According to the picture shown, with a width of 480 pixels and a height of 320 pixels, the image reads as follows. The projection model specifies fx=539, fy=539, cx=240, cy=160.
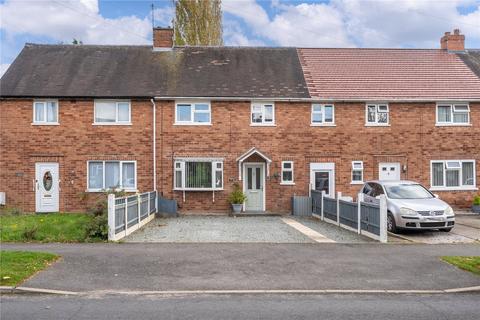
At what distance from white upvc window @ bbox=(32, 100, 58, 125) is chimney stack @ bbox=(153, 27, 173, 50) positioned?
21.2 ft

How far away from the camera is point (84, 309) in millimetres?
7551

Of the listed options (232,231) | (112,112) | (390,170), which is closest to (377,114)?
(390,170)

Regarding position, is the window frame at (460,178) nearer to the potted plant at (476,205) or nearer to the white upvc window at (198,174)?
the potted plant at (476,205)

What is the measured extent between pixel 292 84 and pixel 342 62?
4.07 m

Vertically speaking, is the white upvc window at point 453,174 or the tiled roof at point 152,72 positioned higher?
the tiled roof at point 152,72

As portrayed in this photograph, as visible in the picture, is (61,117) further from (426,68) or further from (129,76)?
(426,68)

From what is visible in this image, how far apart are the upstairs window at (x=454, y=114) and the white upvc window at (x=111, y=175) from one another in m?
14.1

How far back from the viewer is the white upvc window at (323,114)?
2433cm

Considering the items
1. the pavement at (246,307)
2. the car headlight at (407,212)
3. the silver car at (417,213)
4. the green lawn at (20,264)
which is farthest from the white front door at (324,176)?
the pavement at (246,307)

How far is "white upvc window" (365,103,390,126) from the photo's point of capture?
24.5m

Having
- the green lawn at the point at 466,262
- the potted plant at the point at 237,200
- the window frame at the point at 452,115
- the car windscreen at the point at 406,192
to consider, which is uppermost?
the window frame at the point at 452,115

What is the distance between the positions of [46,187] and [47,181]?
10.3 inches

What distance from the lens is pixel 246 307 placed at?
779 cm

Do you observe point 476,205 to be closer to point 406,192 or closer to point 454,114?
point 454,114
